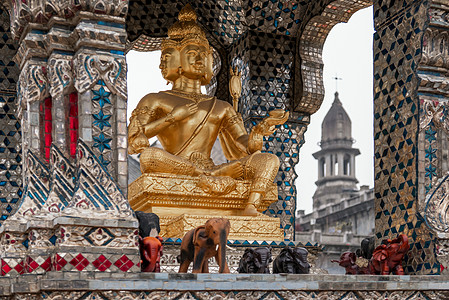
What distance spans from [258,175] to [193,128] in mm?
1231

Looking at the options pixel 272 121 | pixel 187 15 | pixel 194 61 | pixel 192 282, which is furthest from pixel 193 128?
pixel 192 282

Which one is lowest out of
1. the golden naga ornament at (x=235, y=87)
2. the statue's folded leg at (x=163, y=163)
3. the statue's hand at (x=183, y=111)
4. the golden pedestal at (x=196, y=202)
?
the golden pedestal at (x=196, y=202)

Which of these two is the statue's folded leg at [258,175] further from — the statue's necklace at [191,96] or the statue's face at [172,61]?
the statue's face at [172,61]

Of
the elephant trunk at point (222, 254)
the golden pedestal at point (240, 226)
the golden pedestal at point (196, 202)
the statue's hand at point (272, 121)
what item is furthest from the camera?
the statue's hand at point (272, 121)

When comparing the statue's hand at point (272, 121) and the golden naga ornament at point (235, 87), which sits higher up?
the golden naga ornament at point (235, 87)

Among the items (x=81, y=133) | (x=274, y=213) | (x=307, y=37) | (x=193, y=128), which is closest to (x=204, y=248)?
(x=81, y=133)

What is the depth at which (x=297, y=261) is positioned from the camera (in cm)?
868

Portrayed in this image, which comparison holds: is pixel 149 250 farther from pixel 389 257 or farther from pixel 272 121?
pixel 272 121

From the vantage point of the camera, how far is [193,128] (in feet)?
38.4

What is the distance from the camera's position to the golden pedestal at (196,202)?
10.5 metres

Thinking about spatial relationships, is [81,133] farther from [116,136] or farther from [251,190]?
[251,190]

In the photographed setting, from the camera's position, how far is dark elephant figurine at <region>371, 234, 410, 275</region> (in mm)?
9414

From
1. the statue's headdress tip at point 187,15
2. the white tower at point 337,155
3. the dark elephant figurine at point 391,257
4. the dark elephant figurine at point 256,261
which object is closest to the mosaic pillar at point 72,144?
the dark elephant figurine at point 256,261

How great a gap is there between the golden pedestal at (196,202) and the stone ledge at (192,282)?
7.59ft
